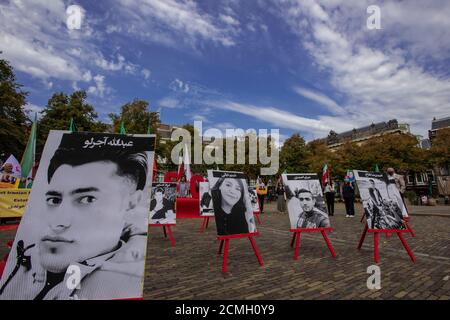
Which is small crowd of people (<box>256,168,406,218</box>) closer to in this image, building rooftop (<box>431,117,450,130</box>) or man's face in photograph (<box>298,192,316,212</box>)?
man's face in photograph (<box>298,192,316,212</box>)

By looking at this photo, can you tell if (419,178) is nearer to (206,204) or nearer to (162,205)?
(206,204)

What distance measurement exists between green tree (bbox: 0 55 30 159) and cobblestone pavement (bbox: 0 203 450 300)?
20972mm

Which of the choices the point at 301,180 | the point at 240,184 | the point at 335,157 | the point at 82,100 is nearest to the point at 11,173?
the point at 240,184

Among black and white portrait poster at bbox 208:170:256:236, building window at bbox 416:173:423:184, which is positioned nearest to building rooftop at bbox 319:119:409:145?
building window at bbox 416:173:423:184

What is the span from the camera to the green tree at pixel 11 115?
23.5m

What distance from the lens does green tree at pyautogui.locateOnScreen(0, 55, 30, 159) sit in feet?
77.0

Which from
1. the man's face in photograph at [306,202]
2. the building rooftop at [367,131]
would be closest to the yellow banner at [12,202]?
the man's face in photograph at [306,202]

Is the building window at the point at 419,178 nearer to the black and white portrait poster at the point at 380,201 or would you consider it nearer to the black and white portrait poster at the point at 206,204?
the black and white portrait poster at the point at 380,201

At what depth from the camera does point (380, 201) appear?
643 centimetres

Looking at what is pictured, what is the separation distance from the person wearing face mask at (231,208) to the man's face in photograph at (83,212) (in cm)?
290

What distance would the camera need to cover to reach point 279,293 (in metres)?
3.93

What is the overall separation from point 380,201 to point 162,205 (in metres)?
6.50

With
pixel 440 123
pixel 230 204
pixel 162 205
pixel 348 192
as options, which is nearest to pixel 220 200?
pixel 230 204
